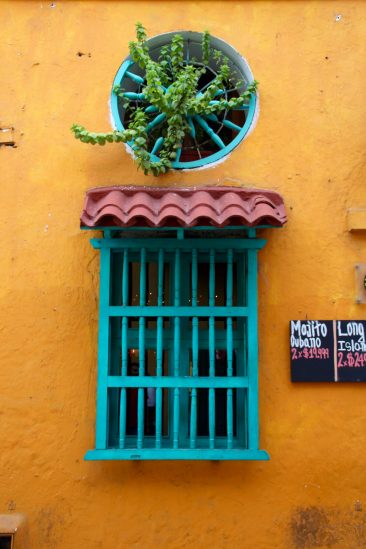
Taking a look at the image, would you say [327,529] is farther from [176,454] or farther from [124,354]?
[124,354]

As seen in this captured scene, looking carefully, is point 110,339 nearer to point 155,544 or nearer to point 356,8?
point 155,544

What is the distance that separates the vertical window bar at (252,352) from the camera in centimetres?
324

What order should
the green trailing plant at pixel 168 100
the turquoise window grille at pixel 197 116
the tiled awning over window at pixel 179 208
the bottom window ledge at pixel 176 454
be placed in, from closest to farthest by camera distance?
the tiled awning over window at pixel 179 208, the bottom window ledge at pixel 176 454, the green trailing plant at pixel 168 100, the turquoise window grille at pixel 197 116

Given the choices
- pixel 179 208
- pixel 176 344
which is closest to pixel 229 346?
pixel 176 344

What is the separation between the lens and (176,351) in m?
3.27

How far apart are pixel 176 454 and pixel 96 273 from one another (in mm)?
1361

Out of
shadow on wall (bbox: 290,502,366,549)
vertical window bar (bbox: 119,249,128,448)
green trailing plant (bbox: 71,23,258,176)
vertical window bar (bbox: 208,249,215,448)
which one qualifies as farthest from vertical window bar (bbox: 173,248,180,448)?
shadow on wall (bbox: 290,502,366,549)

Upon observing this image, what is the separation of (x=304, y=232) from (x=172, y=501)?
2.10 meters

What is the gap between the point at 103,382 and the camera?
3262 millimetres

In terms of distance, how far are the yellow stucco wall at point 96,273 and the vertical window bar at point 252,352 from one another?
17 cm

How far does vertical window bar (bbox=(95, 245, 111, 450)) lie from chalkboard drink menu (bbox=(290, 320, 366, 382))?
1.29 meters

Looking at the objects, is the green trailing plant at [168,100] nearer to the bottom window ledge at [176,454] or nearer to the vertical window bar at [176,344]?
the vertical window bar at [176,344]

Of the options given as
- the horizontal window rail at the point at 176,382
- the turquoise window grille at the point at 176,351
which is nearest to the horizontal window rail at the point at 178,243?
the turquoise window grille at the point at 176,351

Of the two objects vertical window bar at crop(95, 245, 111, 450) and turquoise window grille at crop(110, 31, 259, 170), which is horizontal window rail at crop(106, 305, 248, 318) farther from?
turquoise window grille at crop(110, 31, 259, 170)
